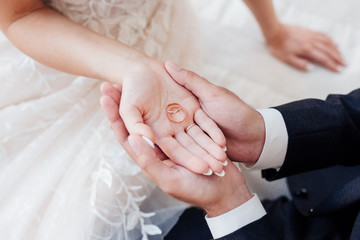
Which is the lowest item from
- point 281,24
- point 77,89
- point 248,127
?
point 77,89

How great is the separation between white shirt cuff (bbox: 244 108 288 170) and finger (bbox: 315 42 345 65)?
1.92ft

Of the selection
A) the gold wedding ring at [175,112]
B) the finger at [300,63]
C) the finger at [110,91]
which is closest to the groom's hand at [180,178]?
the finger at [110,91]

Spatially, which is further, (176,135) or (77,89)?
(77,89)

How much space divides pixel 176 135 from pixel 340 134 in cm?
39

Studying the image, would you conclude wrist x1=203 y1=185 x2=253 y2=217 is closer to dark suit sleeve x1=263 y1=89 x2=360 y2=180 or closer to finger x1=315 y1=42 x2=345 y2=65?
dark suit sleeve x1=263 y1=89 x2=360 y2=180

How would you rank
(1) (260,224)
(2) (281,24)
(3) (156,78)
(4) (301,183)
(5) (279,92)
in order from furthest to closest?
1. (2) (281,24)
2. (5) (279,92)
3. (4) (301,183)
4. (3) (156,78)
5. (1) (260,224)

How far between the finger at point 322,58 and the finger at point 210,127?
26.9 inches

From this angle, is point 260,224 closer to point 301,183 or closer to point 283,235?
point 283,235

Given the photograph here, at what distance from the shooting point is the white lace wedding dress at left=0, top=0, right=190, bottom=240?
2.50ft

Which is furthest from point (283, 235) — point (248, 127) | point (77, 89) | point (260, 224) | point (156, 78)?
point (77, 89)

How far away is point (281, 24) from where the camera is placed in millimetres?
1314

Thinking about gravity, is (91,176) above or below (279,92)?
below

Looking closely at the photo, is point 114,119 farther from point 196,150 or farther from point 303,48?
point 303,48

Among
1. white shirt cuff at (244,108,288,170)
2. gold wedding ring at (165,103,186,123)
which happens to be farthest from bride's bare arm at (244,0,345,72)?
gold wedding ring at (165,103,186,123)
